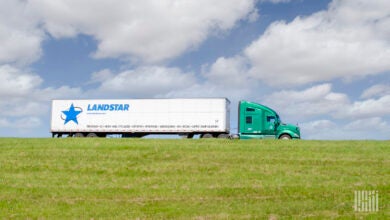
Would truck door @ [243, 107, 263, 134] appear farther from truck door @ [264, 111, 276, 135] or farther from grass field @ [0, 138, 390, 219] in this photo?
grass field @ [0, 138, 390, 219]

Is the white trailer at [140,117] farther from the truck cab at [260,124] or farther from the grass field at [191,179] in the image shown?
the grass field at [191,179]

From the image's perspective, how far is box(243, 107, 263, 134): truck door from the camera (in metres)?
39.3

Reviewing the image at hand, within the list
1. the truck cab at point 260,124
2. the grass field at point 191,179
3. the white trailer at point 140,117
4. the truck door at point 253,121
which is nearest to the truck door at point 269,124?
the truck cab at point 260,124

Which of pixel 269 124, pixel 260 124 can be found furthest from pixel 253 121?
pixel 269 124

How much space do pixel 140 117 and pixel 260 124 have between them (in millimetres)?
12553

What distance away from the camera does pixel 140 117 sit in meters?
43.8

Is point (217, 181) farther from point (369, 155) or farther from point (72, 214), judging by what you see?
point (369, 155)

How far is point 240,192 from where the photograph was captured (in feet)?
59.1

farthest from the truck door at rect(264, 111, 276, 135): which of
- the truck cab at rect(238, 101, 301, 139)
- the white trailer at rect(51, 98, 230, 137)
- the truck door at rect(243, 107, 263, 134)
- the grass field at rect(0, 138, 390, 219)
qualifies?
the grass field at rect(0, 138, 390, 219)

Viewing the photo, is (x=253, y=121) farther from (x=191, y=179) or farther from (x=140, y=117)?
(x=191, y=179)

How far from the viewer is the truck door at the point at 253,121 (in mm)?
39312

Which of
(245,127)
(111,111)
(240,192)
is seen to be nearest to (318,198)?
(240,192)

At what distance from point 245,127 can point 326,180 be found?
19.8 m

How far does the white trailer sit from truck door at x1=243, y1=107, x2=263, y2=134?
9.39 ft
